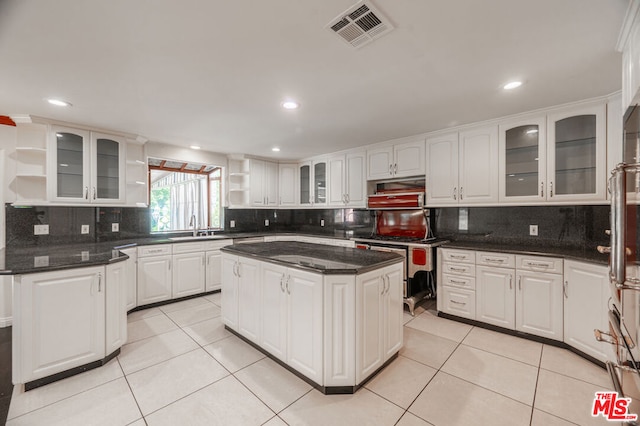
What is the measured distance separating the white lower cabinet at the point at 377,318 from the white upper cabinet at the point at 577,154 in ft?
6.53

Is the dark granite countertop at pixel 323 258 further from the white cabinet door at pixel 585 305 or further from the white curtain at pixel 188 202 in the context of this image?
the white curtain at pixel 188 202

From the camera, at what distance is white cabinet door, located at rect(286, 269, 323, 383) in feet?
6.12

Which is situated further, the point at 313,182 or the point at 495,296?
the point at 313,182

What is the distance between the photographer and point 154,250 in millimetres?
3580

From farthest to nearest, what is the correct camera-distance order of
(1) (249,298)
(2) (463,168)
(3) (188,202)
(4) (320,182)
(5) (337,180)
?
(4) (320,182) → (3) (188,202) → (5) (337,180) → (2) (463,168) → (1) (249,298)

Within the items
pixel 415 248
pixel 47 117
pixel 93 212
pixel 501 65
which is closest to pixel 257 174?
pixel 93 212

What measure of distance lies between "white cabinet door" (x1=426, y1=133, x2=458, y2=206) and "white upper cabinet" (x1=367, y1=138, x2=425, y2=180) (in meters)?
0.13

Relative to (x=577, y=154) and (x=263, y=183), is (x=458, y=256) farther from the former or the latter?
(x=263, y=183)

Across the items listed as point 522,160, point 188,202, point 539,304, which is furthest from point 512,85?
point 188,202

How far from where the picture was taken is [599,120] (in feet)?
8.15

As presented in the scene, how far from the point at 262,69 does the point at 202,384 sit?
2392mm

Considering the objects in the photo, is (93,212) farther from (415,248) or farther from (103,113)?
(415,248)

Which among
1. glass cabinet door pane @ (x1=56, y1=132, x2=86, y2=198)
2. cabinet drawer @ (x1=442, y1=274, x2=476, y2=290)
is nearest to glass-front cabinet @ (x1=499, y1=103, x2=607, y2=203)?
cabinet drawer @ (x1=442, y1=274, x2=476, y2=290)

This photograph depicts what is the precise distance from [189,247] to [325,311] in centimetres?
284
